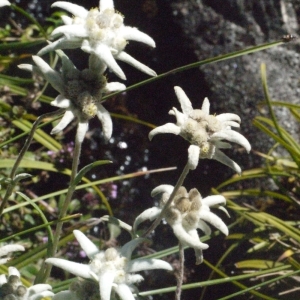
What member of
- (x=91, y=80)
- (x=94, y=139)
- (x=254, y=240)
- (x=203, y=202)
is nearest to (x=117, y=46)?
(x=91, y=80)

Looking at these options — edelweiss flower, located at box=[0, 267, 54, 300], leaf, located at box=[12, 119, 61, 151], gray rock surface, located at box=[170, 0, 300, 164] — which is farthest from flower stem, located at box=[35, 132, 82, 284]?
gray rock surface, located at box=[170, 0, 300, 164]

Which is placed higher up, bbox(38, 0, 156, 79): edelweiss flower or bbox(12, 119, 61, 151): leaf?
bbox(38, 0, 156, 79): edelweiss flower

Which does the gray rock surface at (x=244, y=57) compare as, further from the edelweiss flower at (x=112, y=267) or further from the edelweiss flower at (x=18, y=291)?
the edelweiss flower at (x=18, y=291)

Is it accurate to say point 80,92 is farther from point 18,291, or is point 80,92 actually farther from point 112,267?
point 18,291

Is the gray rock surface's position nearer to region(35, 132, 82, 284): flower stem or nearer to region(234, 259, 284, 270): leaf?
region(234, 259, 284, 270): leaf

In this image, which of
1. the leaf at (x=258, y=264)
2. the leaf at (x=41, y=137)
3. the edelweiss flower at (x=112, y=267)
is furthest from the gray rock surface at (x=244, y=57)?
the edelweiss flower at (x=112, y=267)

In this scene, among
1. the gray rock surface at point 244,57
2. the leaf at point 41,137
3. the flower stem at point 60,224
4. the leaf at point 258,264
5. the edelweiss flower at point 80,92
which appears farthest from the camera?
the gray rock surface at point 244,57
